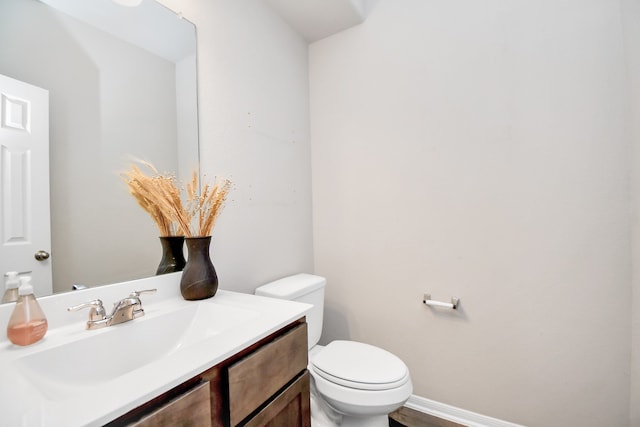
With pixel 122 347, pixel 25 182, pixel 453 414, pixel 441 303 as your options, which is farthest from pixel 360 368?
pixel 25 182

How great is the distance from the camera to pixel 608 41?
116cm

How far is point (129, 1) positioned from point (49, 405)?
3.99 feet

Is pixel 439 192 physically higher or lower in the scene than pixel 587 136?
lower

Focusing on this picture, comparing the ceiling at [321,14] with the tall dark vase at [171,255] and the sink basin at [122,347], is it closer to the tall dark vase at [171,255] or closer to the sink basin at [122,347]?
the tall dark vase at [171,255]

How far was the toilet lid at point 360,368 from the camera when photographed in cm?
109

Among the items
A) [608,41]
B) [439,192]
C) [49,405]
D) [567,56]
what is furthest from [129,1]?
[608,41]

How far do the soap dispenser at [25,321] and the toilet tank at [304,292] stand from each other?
78 cm

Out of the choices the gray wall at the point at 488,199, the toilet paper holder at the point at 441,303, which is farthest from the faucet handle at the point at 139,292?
the toilet paper holder at the point at 441,303

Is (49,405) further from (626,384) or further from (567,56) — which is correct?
(567,56)

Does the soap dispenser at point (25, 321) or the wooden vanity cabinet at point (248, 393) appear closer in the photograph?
the wooden vanity cabinet at point (248, 393)

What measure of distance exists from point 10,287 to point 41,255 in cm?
10

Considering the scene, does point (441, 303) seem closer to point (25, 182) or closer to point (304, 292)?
point (304, 292)

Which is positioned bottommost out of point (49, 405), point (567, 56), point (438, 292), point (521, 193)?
point (438, 292)

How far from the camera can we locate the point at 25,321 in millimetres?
649
